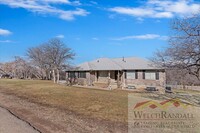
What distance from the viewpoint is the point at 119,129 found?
23.8 ft

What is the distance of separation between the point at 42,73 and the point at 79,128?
4670 cm

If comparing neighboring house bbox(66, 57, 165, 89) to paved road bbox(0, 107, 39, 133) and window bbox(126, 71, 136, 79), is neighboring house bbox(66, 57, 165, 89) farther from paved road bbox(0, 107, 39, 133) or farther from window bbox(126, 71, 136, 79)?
paved road bbox(0, 107, 39, 133)

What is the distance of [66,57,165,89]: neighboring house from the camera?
85.7 ft

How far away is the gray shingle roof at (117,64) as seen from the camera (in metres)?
28.4

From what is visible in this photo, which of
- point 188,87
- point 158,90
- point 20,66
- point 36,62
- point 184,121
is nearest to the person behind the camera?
point 184,121

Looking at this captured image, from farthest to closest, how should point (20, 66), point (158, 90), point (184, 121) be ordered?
point (20, 66) → point (158, 90) → point (184, 121)

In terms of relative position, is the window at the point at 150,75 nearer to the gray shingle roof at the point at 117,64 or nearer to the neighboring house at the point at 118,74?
the neighboring house at the point at 118,74

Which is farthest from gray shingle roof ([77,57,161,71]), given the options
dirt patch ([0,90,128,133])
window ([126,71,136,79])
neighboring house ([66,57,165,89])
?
dirt patch ([0,90,128,133])

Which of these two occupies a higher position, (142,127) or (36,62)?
(36,62)

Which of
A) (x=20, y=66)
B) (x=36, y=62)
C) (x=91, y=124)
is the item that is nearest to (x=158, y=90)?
(x=91, y=124)

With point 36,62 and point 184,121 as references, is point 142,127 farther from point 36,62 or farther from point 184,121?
point 36,62

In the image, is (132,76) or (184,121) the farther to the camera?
(132,76)

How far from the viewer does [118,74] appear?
30.1 meters

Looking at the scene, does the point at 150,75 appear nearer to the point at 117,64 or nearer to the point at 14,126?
the point at 117,64
